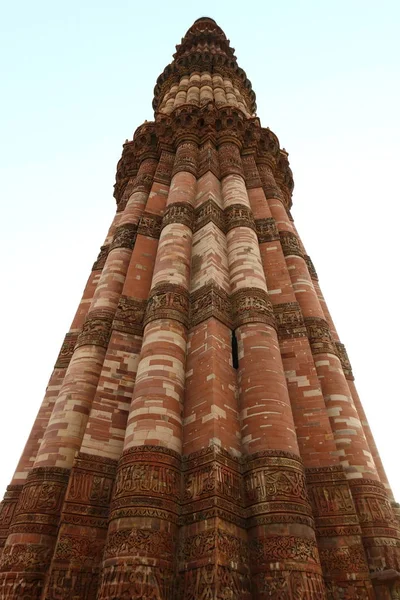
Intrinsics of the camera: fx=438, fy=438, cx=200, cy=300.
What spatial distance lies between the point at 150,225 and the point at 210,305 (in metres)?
4.38

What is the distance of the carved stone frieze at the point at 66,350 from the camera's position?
10.9m

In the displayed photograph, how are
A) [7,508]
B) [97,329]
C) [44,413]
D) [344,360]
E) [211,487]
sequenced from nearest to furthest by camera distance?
[211,487]
[7,508]
[97,329]
[44,413]
[344,360]

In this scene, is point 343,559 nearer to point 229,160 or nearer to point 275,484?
point 275,484

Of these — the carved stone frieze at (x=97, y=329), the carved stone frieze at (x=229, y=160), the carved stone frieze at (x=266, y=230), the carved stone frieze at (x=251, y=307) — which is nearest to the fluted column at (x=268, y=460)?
the carved stone frieze at (x=251, y=307)

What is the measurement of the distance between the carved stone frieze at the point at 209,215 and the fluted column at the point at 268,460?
5.81ft

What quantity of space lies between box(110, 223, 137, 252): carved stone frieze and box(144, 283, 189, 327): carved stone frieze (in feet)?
10.6

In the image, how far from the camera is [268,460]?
650cm

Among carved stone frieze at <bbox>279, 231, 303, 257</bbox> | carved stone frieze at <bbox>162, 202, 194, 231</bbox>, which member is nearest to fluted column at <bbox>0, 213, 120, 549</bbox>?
carved stone frieze at <bbox>162, 202, 194, 231</bbox>

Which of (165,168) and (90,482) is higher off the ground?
(165,168)

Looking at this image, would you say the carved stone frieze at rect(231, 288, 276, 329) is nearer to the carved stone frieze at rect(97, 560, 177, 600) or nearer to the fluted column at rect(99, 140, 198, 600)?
the fluted column at rect(99, 140, 198, 600)

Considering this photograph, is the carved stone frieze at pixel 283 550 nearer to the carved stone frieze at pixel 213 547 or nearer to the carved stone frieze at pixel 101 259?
the carved stone frieze at pixel 213 547

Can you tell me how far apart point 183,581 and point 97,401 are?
3461mm

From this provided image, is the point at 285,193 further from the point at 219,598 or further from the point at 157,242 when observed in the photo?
the point at 219,598

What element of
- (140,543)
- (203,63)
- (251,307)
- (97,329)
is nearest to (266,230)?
(251,307)
